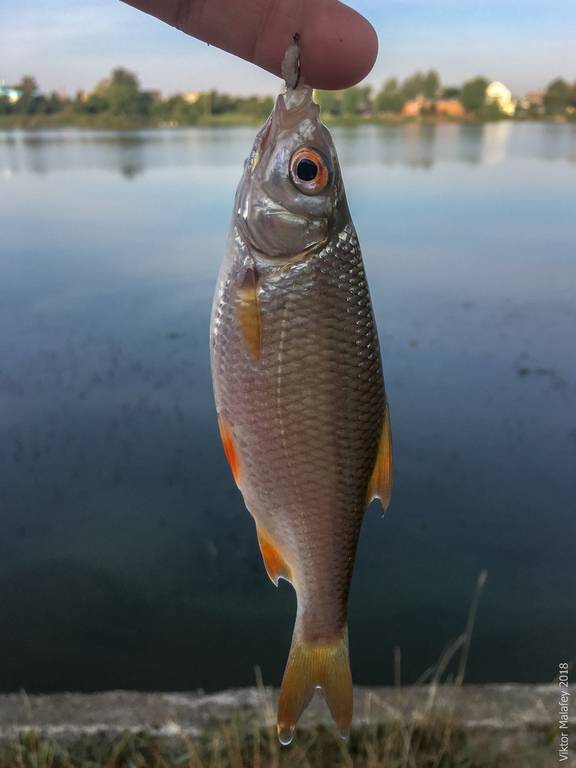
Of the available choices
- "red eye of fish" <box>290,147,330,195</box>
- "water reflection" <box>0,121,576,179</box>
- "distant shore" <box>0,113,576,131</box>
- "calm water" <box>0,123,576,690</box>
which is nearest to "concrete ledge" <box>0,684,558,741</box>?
"calm water" <box>0,123,576,690</box>

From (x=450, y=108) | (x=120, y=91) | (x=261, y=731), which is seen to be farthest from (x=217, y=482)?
(x=450, y=108)

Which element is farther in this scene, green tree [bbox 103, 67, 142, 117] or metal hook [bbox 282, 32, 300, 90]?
green tree [bbox 103, 67, 142, 117]

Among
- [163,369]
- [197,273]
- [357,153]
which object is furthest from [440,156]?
[163,369]

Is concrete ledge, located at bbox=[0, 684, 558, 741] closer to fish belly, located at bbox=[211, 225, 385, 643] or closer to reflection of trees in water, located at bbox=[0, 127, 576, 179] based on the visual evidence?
fish belly, located at bbox=[211, 225, 385, 643]

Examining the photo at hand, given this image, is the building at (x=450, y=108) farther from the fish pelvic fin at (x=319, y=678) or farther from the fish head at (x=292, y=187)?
the fish pelvic fin at (x=319, y=678)

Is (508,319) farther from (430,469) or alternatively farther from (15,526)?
(15,526)

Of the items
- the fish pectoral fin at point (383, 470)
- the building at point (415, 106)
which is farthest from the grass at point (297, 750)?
the building at point (415, 106)

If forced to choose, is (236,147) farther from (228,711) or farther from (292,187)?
(292,187)
